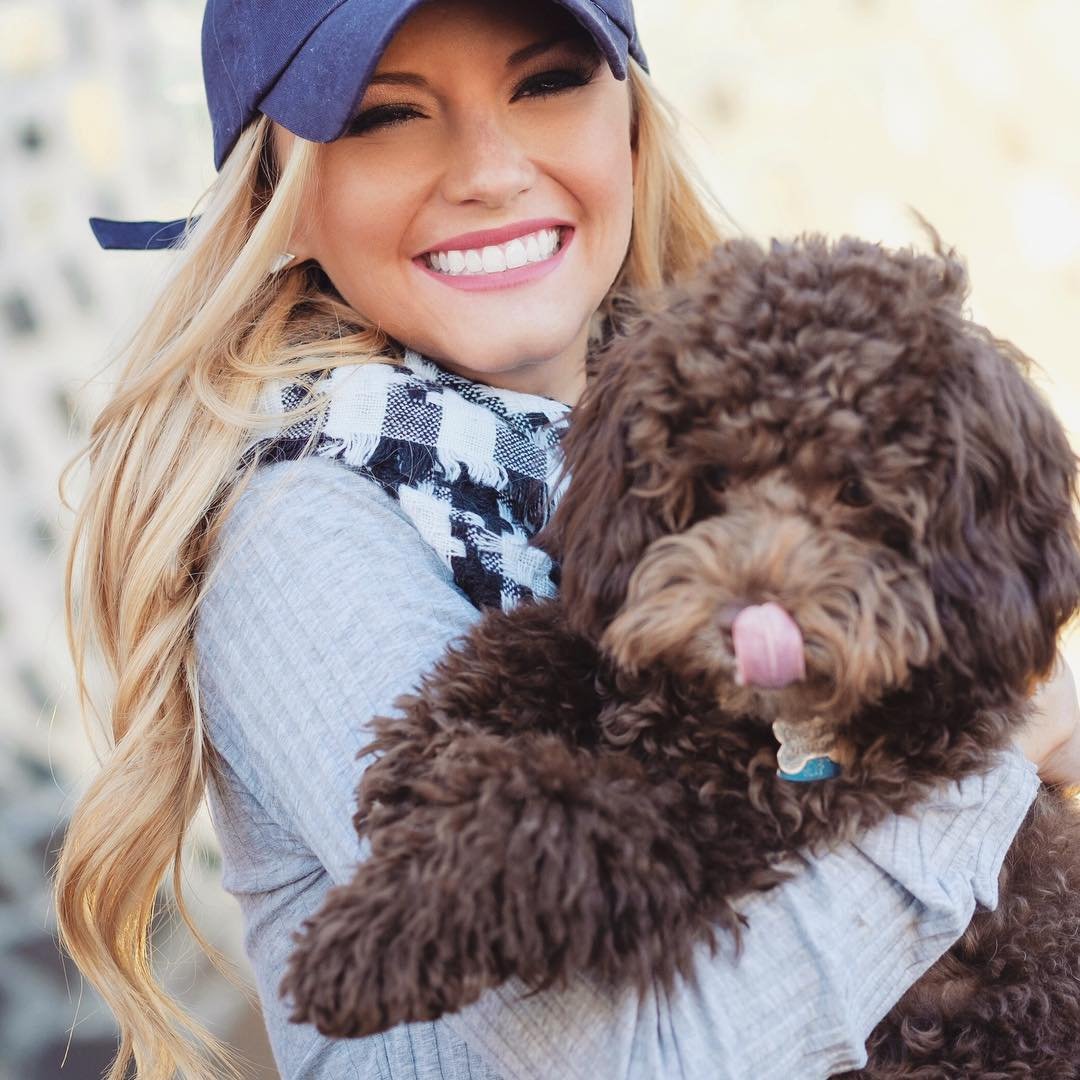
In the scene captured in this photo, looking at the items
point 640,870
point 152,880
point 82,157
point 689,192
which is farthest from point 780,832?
point 82,157

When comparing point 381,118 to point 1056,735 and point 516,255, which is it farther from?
point 1056,735

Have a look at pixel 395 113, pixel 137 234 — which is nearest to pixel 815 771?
pixel 395 113

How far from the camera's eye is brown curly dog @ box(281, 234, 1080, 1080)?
4.52ft

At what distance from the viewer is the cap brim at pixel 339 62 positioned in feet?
6.28

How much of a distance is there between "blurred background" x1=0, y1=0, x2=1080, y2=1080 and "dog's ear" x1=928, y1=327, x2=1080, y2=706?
1.55 metres

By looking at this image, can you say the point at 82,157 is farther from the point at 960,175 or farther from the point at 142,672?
the point at 960,175

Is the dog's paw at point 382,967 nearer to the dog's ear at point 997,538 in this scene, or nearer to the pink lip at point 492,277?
the dog's ear at point 997,538

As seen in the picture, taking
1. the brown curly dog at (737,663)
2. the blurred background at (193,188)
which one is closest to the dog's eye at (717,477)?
the brown curly dog at (737,663)

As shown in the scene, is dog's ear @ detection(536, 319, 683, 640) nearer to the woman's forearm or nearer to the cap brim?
the woman's forearm

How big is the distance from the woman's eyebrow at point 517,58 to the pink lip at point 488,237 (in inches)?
11.1

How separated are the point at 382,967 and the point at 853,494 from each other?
738mm

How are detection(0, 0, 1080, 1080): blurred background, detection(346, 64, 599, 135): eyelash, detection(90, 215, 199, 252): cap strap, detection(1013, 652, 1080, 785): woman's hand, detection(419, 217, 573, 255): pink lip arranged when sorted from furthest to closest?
1. detection(0, 0, 1080, 1080): blurred background
2. detection(90, 215, 199, 252): cap strap
3. detection(419, 217, 573, 255): pink lip
4. detection(346, 64, 599, 135): eyelash
5. detection(1013, 652, 1080, 785): woman's hand

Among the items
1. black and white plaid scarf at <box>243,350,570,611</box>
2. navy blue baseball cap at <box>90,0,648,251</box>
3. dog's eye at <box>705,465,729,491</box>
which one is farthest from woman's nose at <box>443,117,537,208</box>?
dog's eye at <box>705,465,729,491</box>

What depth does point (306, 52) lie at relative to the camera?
2.01m
